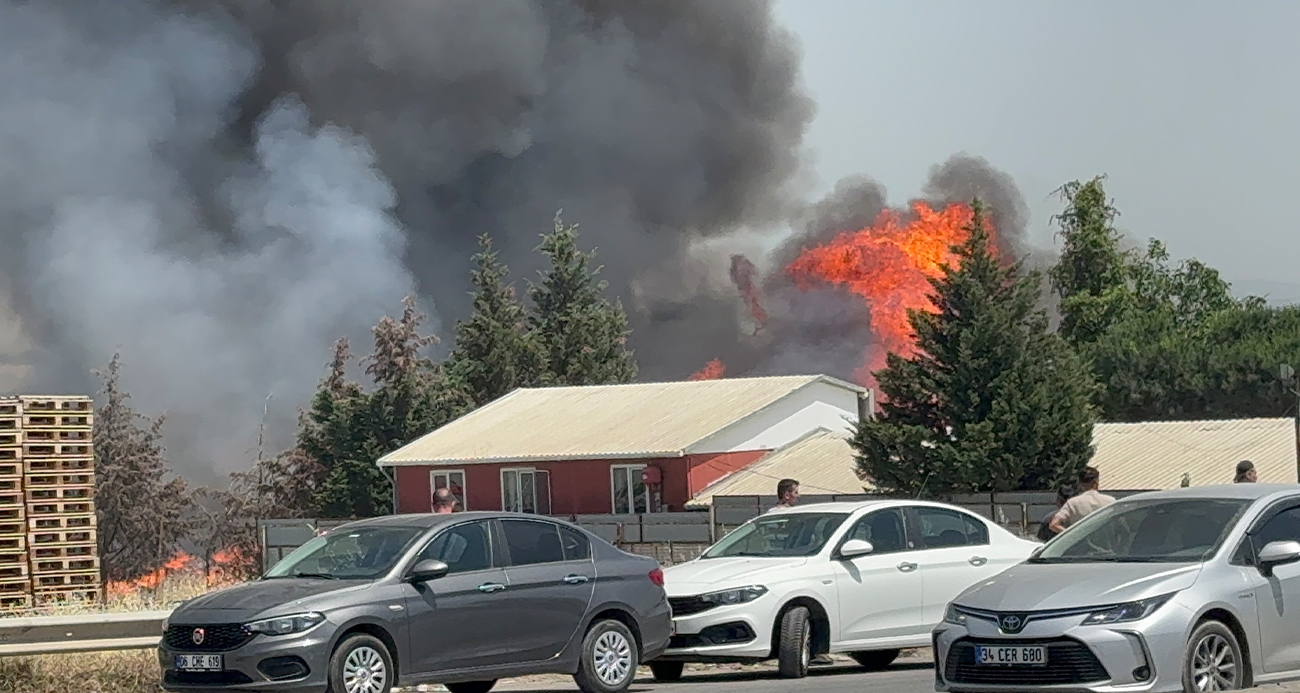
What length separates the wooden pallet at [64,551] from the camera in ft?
76.3

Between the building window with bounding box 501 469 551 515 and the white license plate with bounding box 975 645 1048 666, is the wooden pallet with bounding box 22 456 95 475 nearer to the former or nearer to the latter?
the white license plate with bounding box 975 645 1048 666

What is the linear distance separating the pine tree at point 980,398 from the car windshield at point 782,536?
1004 inches

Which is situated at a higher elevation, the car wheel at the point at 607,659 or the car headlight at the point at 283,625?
the car headlight at the point at 283,625

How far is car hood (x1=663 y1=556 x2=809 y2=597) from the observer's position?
623 inches

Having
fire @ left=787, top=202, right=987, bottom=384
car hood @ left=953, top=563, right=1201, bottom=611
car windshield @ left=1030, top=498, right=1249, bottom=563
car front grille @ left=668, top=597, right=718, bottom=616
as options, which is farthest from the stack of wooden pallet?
fire @ left=787, top=202, right=987, bottom=384

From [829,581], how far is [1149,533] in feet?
15.0

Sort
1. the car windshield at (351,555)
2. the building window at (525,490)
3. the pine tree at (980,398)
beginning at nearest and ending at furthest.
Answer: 1. the car windshield at (351,555)
2. the pine tree at (980,398)
3. the building window at (525,490)

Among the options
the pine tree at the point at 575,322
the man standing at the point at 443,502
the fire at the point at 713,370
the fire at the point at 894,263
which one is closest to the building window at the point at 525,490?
the fire at the point at 894,263

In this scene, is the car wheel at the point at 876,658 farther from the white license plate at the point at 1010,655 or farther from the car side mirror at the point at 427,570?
the white license plate at the point at 1010,655

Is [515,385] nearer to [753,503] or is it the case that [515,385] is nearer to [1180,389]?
[1180,389]

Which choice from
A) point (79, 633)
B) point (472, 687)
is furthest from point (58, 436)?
point (472, 687)

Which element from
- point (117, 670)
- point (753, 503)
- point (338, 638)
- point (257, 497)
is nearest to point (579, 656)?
point (338, 638)

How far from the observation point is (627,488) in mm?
53500

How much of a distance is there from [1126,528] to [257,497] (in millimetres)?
58631
